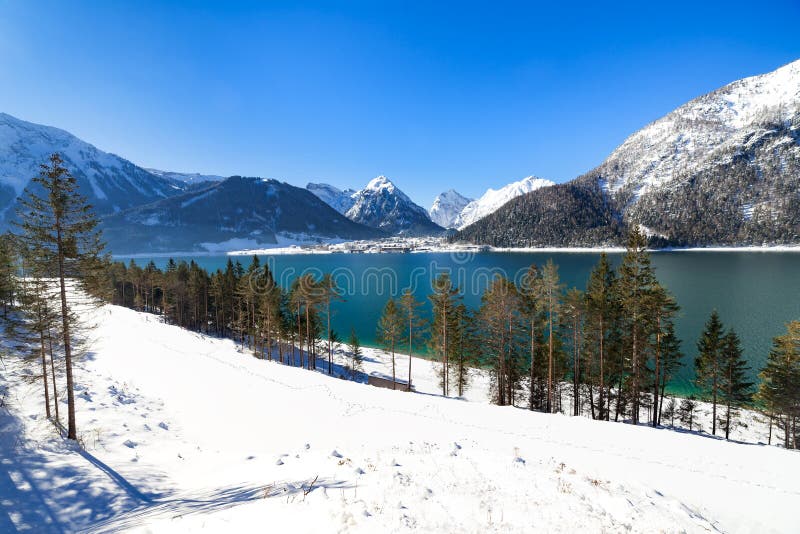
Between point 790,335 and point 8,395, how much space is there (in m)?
47.8

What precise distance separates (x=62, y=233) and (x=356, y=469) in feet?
48.7

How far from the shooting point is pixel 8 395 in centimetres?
1659

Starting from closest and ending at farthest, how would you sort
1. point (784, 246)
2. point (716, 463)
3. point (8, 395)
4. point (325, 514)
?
point (325, 514) → point (716, 463) → point (8, 395) → point (784, 246)

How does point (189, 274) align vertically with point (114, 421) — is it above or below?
above

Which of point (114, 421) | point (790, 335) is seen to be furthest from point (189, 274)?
point (790, 335)

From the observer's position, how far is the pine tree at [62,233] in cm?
1218

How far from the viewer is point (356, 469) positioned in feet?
30.7

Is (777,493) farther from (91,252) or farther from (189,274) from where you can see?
(189,274)

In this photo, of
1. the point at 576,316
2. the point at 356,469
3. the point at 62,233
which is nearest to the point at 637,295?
the point at 576,316

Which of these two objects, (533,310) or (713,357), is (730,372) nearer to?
(713,357)

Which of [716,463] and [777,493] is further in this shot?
[716,463]

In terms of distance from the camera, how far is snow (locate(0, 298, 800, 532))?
7.32 metres

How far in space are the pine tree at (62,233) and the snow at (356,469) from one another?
448 centimetres

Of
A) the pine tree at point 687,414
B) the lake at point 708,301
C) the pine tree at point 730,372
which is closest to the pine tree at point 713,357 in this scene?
the pine tree at point 730,372
